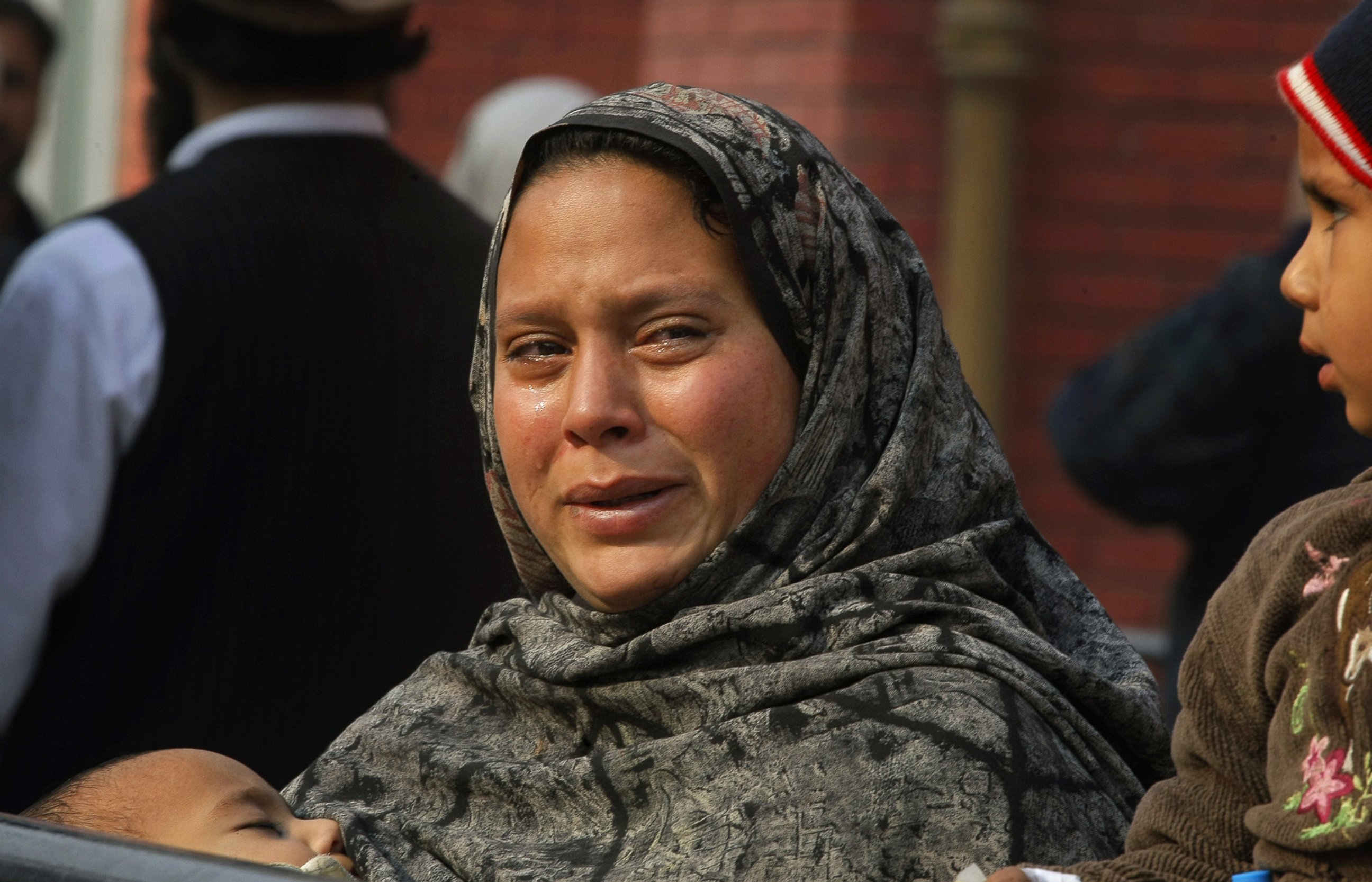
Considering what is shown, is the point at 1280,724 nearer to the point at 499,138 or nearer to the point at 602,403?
the point at 602,403

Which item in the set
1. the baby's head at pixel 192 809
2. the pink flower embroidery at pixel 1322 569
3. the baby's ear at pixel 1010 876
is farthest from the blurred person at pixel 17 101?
the pink flower embroidery at pixel 1322 569

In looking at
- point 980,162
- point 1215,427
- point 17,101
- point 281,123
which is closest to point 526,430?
point 281,123

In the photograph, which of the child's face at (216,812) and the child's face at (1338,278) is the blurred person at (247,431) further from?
the child's face at (1338,278)

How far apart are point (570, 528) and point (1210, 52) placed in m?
4.05

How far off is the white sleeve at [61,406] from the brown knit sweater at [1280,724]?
1856mm

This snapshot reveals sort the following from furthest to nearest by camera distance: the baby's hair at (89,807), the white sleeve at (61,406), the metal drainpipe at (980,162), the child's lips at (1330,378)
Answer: the metal drainpipe at (980,162) < the white sleeve at (61,406) < the baby's hair at (89,807) < the child's lips at (1330,378)

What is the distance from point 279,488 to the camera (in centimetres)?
311

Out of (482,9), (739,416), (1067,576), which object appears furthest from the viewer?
(482,9)

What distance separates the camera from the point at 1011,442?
19.0ft

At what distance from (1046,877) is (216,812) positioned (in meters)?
0.88

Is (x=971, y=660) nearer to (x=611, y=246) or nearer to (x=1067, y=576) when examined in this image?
(x=1067, y=576)

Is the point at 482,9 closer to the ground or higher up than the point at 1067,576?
higher up

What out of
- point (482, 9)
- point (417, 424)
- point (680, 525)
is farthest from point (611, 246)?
point (482, 9)

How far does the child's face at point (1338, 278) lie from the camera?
1.54 m
